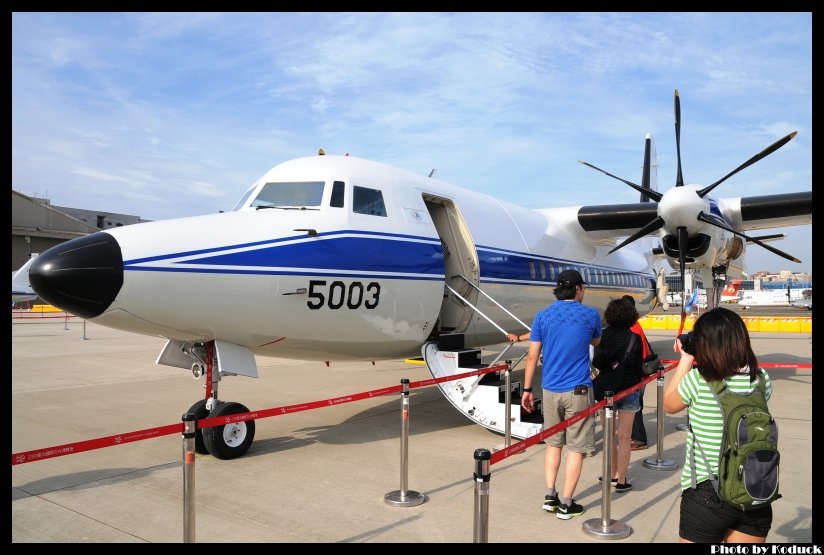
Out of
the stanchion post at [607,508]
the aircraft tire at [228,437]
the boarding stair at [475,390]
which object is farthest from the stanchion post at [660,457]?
the aircraft tire at [228,437]

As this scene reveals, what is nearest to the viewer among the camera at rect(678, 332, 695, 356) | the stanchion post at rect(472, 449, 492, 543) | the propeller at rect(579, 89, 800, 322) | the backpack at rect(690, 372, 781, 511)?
the backpack at rect(690, 372, 781, 511)

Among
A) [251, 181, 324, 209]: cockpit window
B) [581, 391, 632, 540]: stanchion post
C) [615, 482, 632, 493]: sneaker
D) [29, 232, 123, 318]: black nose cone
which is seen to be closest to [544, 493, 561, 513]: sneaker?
[581, 391, 632, 540]: stanchion post

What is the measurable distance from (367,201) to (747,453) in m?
5.71

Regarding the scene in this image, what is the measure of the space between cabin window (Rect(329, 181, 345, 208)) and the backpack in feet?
17.5

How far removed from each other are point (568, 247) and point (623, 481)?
712cm

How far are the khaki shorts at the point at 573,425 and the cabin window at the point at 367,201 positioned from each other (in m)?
3.46

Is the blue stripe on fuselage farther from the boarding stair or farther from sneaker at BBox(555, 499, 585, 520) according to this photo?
sneaker at BBox(555, 499, 585, 520)

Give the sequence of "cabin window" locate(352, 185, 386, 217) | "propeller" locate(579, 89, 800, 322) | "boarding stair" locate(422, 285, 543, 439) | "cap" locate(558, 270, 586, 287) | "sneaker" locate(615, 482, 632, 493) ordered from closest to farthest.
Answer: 1. "cap" locate(558, 270, 586, 287)
2. "sneaker" locate(615, 482, 632, 493)
3. "cabin window" locate(352, 185, 386, 217)
4. "boarding stair" locate(422, 285, 543, 439)
5. "propeller" locate(579, 89, 800, 322)

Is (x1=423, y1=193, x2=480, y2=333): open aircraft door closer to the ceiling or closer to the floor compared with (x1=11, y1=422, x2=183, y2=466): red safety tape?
closer to the ceiling

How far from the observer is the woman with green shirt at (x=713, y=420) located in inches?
115

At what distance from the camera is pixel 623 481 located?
577 cm

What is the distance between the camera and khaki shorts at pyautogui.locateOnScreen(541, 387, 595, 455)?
5.09 m

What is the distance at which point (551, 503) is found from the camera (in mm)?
5172

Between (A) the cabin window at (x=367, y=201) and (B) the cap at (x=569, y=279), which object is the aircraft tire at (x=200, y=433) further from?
(B) the cap at (x=569, y=279)
